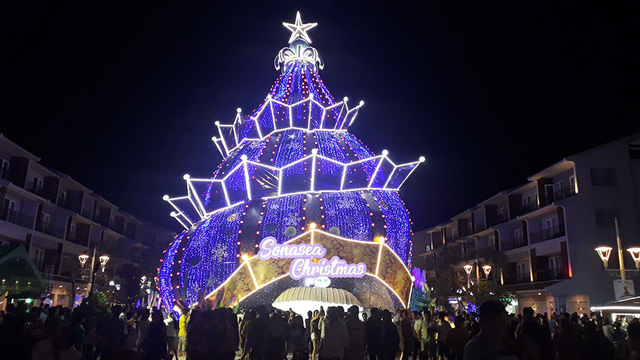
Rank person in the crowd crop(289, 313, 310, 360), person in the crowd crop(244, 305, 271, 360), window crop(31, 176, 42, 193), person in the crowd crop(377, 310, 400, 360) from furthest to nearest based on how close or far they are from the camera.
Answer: window crop(31, 176, 42, 193) → person in the crowd crop(377, 310, 400, 360) → person in the crowd crop(244, 305, 271, 360) → person in the crowd crop(289, 313, 310, 360)

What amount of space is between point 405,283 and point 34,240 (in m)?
28.1

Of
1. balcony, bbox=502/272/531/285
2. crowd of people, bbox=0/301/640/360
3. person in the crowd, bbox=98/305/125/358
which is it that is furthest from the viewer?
balcony, bbox=502/272/531/285

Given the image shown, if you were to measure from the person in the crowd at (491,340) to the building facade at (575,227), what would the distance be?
31.2 meters

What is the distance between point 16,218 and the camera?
35000 millimetres

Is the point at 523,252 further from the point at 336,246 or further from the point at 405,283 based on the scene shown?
the point at 336,246

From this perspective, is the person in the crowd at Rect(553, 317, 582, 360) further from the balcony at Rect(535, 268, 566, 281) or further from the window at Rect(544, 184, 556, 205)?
the window at Rect(544, 184, 556, 205)

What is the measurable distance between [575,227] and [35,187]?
36771mm

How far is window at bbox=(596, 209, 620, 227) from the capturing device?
1283 inches

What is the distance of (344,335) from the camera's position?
8602 millimetres

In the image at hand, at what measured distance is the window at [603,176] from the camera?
33031mm

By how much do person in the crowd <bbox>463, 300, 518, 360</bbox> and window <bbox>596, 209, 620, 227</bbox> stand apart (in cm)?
3263

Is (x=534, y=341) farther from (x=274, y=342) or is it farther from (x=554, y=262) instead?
(x=554, y=262)

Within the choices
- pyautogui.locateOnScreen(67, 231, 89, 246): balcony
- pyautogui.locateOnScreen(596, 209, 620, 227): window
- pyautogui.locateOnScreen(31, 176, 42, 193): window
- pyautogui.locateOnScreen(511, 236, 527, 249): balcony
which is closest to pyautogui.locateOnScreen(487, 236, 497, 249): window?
pyautogui.locateOnScreen(511, 236, 527, 249): balcony

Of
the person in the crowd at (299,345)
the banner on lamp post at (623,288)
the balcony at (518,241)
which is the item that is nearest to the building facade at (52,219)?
the person in the crowd at (299,345)
